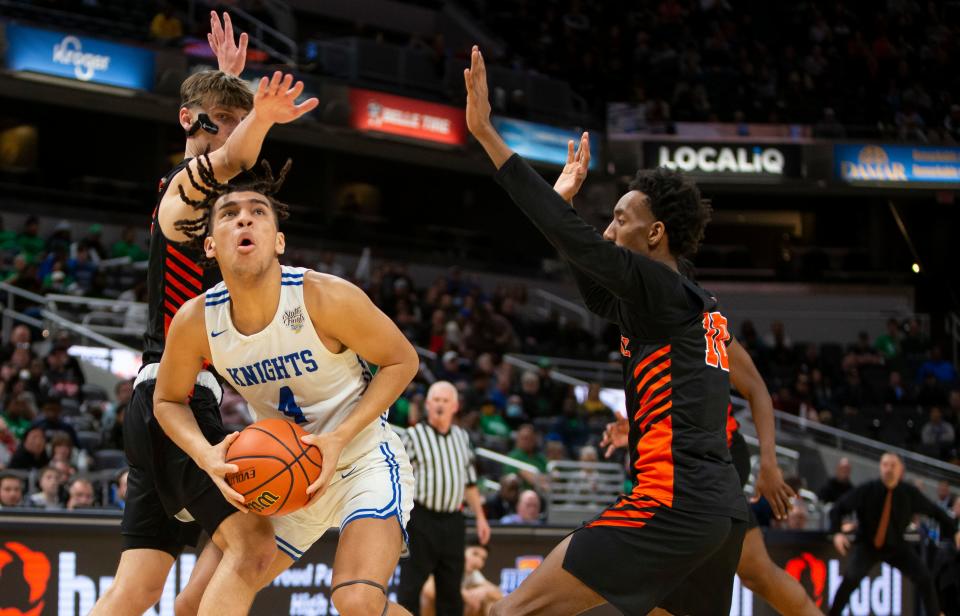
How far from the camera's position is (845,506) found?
33.8 ft

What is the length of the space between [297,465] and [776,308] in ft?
75.5

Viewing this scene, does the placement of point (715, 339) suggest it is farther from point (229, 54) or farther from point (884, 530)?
point (884, 530)

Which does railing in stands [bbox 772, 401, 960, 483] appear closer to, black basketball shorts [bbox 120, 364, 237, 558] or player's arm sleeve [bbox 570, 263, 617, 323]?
player's arm sleeve [bbox 570, 263, 617, 323]

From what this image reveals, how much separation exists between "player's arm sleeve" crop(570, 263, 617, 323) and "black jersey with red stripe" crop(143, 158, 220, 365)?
143cm

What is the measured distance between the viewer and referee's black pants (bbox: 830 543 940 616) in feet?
31.8

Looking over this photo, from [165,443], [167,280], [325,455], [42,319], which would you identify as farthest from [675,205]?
[42,319]

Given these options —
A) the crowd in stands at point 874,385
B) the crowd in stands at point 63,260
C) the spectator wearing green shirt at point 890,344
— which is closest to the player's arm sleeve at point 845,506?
the crowd in stands at point 874,385

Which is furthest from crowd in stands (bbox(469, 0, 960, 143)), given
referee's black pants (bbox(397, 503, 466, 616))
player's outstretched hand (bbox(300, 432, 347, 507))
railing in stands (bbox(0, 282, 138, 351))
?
player's outstretched hand (bbox(300, 432, 347, 507))

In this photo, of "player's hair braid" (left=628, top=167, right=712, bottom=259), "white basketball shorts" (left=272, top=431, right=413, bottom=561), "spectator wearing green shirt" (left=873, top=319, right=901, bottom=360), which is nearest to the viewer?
"white basketball shorts" (left=272, top=431, right=413, bottom=561)

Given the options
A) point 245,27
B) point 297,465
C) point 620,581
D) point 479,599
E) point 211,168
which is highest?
point 245,27

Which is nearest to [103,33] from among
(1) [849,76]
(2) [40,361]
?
(2) [40,361]

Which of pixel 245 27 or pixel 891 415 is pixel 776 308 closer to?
pixel 891 415

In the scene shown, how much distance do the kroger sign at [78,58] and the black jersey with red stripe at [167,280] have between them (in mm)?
14513

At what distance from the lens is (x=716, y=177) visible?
25000 mm
